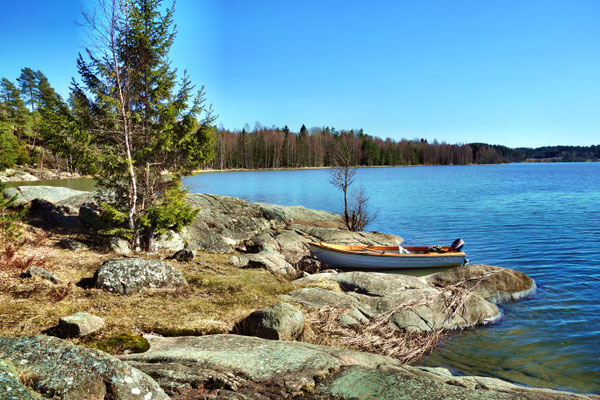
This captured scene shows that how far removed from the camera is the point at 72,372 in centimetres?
341

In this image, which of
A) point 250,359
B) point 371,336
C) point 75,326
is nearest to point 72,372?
point 250,359

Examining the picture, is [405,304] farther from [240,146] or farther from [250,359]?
[240,146]

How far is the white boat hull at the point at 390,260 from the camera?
→ 16656 mm

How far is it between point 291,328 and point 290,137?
379 feet

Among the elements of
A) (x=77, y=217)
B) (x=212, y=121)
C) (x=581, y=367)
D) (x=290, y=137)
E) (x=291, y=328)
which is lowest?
(x=581, y=367)

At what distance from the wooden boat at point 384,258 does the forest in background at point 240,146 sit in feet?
24.4

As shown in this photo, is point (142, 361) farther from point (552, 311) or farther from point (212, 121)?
point (552, 311)

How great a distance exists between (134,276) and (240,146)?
10657 centimetres

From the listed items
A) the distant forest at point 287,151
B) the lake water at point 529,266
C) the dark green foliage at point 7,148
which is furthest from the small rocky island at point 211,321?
the distant forest at point 287,151

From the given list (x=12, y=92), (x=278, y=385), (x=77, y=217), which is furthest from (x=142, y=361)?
(x=12, y=92)

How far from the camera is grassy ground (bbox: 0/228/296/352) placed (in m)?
6.51

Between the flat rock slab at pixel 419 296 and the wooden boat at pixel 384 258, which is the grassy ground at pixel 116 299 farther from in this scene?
the wooden boat at pixel 384 258

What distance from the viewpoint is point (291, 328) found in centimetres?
704

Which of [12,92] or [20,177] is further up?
[12,92]
